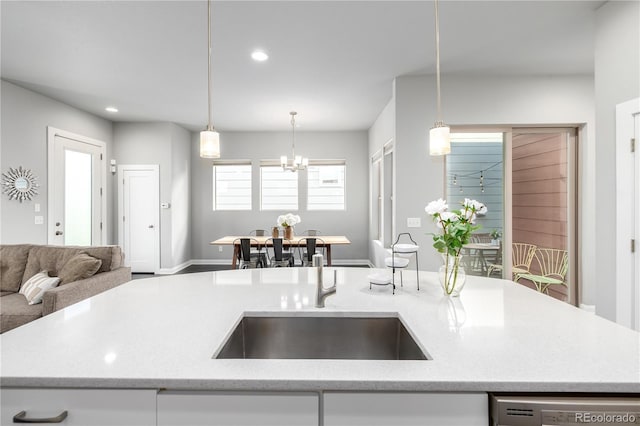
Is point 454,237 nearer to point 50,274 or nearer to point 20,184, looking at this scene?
point 50,274

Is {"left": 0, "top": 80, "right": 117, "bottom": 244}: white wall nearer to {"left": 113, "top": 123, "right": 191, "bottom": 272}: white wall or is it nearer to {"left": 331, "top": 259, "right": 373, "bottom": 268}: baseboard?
{"left": 113, "top": 123, "right": 191, "bottom": 272}: white wall

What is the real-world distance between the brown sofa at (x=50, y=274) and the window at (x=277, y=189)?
382 cm

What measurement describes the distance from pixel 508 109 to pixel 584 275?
6.98 ft

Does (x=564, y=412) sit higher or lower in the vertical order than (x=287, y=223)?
lower

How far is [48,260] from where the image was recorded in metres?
3.26

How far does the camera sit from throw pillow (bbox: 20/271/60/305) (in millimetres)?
2836

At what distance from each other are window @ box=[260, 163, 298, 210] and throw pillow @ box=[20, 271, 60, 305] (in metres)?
4.42

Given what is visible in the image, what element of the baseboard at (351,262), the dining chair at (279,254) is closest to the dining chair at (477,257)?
the dining chair at (279,254)

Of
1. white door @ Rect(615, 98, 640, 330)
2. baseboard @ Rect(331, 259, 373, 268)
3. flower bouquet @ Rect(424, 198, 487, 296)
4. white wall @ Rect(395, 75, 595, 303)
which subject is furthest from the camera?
baseboard @ Rect(331, 259, 373, 268)

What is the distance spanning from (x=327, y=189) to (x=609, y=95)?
16.6ft

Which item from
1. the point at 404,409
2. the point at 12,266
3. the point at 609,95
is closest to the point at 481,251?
the point at 609,95

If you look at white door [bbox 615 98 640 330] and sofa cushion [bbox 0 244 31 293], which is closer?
white door [bbox 615 98 640 330]

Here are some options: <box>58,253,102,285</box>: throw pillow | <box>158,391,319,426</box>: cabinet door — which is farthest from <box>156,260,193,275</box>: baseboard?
<box>158,391,319,426</box>: cabinet door

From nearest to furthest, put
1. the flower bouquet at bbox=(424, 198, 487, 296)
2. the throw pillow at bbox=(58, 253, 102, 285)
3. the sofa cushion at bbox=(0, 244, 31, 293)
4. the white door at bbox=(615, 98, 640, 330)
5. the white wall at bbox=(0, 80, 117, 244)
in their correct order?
the flower bouquet at bbox=(424, 198, 487, 296) < the white door at bbox=(615, 98, 640, 330) < the throw pillow at bbox=(58, 253, 102, 285) < the sofa cushion at bbox=(0, 244, 31, 293) < the white wall at bbox=(0, 80, 117, 244)
